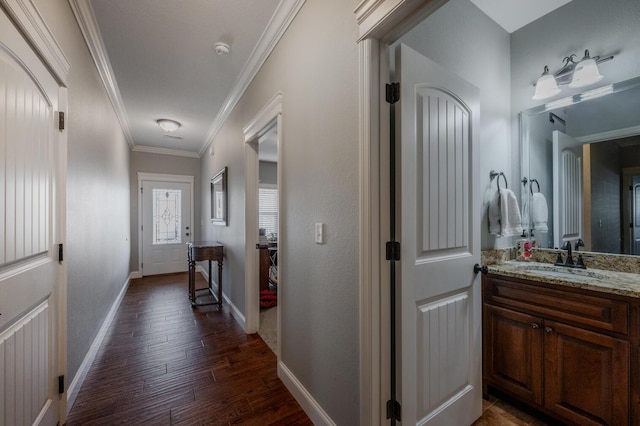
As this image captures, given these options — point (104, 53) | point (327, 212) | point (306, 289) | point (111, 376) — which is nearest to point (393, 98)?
point (327, 212)

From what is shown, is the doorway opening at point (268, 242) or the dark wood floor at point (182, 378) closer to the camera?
the dark wood floor at point (182, 378)

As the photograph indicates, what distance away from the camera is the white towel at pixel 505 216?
76.7 inches

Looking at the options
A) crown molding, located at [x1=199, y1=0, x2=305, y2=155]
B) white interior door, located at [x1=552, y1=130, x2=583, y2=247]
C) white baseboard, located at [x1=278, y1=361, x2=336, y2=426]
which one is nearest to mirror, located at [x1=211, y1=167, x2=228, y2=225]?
crown molding, located at [x1=199, y1=0, x2=305, y2=155]

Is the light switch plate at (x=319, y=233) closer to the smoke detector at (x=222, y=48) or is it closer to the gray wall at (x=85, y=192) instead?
the gray wall at (x=85, y=192)

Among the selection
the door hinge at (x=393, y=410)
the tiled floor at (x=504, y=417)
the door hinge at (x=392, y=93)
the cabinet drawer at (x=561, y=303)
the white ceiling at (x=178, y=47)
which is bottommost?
the tiled floor at (x=504, y=417)

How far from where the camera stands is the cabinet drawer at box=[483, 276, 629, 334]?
4.32ft

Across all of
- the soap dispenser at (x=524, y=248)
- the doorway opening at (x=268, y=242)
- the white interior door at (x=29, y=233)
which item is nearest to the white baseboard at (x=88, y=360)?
the white interior door at (x=29, y=233)

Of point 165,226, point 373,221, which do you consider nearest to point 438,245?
Answer: point 373,221

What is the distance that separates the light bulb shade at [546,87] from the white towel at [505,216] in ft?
2.65

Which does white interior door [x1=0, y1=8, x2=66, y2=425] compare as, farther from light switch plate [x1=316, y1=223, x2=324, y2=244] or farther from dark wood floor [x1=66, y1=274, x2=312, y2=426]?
light switch plate [x1=316, y1=223, x2=324, y2=244]

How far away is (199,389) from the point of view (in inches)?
75.6

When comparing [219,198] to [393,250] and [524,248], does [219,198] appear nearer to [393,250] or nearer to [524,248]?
[393,250]

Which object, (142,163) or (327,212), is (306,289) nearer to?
(327,212)

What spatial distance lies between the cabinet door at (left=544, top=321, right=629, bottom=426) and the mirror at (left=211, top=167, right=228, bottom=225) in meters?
3.54
